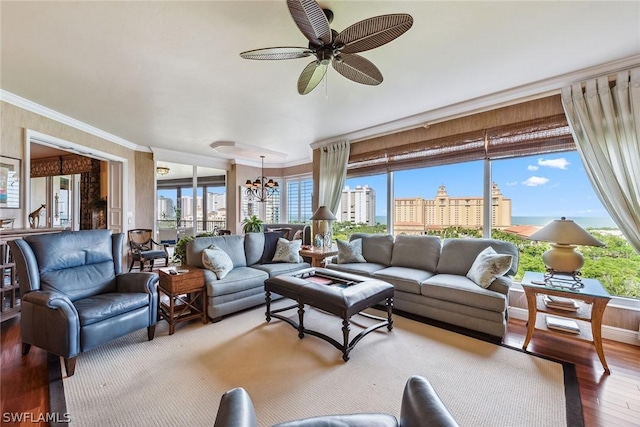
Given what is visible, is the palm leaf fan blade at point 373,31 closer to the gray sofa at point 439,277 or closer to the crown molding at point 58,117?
the gray sofa at point 439,277

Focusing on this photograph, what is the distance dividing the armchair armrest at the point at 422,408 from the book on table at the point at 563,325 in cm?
217

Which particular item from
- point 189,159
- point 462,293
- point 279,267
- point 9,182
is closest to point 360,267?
point 279,267

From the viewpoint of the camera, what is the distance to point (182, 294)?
2.81 m

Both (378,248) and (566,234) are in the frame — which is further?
(378,248)

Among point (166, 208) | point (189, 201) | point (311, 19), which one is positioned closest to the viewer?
point (311, 19)

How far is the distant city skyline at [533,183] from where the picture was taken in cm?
296

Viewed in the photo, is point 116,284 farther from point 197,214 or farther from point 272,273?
point 197,214

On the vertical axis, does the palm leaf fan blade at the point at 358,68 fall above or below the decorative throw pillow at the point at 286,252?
above

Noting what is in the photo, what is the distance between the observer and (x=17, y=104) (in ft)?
10.5

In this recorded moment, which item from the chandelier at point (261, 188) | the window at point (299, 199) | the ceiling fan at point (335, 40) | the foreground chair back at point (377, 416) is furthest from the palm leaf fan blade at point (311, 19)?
the window at point (299, 199)

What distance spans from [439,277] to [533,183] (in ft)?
5.73

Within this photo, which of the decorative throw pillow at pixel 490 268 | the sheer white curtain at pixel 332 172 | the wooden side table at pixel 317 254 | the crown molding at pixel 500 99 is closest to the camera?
the crown molding at pixel 500 99

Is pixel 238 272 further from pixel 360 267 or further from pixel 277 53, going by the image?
pixel 277 53

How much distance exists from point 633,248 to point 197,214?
7678mm
